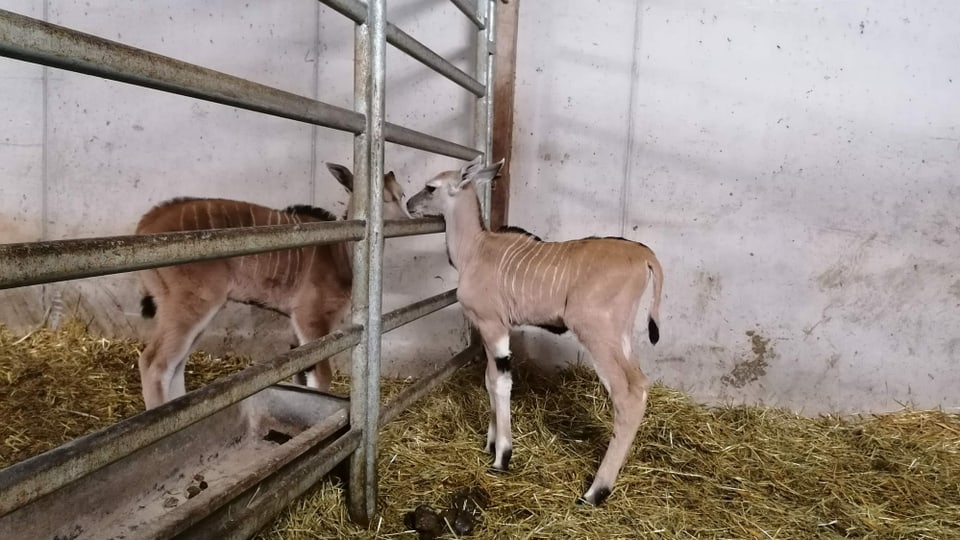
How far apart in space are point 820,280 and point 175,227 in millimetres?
3542

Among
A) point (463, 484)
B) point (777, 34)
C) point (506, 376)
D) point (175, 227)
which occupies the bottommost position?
point (463, 484)

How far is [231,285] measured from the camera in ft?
11.9

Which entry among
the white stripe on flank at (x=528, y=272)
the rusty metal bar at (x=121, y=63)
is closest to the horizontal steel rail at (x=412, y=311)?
the white stripe on flank at (x=528, y=272)

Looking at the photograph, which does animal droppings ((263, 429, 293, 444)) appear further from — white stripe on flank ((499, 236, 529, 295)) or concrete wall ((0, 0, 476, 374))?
concrete wall ((0, 0, 476, 374))

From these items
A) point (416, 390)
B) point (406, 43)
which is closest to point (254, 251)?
point (406, 43)

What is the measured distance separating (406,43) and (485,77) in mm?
1286

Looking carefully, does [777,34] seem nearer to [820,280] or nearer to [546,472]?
[820,280]

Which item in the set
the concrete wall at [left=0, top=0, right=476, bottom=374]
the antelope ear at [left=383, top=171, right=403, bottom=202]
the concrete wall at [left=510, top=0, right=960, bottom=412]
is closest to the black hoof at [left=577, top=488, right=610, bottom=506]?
the concrete wall at [left=510, top=0, right=960, bottom=412]

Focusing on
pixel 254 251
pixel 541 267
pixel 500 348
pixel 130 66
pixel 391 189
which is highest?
pixel 130 66

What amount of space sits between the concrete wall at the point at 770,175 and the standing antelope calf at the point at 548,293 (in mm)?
941

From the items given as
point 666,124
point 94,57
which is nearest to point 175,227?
point 94,57

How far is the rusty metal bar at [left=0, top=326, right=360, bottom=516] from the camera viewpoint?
110 cm

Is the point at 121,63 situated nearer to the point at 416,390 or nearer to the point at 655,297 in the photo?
the point at 416,390

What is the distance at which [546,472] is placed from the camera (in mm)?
2957
